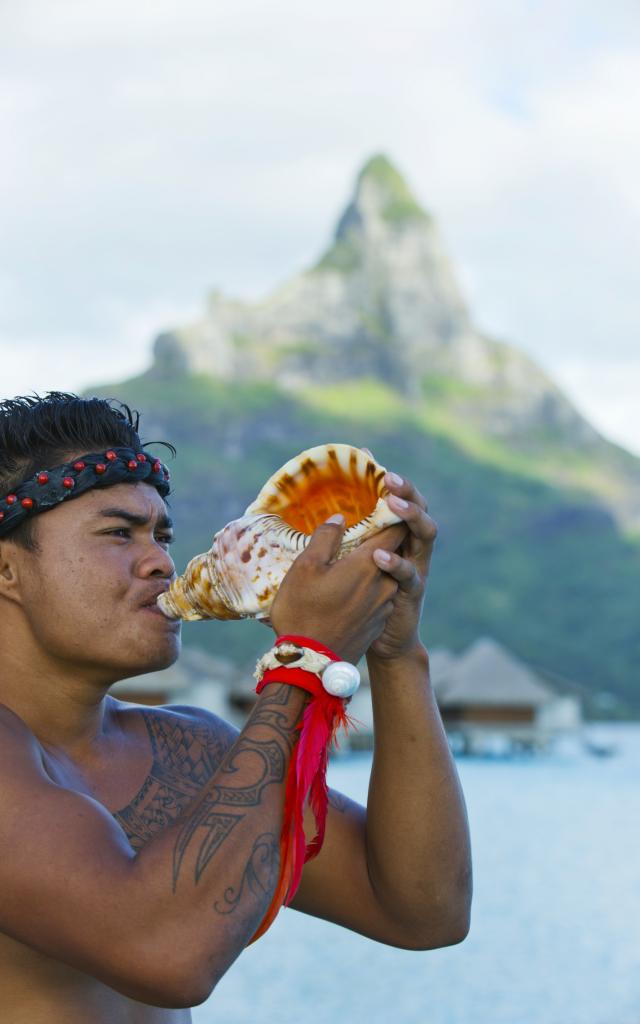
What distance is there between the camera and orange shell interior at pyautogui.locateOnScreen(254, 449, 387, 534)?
1.72 metres

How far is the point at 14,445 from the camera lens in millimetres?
1828

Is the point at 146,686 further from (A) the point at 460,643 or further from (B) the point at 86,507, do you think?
(A) the point at 460,643

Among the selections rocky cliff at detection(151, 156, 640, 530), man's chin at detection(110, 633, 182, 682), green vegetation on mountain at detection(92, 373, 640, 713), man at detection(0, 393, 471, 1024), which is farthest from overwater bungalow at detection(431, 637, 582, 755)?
rocky cliff at detection(151, 156, 640, 530)

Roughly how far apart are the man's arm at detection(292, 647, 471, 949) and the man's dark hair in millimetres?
502

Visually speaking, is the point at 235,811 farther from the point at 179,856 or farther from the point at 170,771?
the point at 170,771

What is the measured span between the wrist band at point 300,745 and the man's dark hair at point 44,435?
1.43ft

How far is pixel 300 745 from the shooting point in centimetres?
155

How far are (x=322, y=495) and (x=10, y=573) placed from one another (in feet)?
1.44

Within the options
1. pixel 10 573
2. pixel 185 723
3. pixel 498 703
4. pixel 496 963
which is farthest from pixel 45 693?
pixel 498 703

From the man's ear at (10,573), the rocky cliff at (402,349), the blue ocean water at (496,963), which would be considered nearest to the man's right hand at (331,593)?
the man's ear at (10,573)

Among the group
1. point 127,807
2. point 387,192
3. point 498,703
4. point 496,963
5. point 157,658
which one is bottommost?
point 498,703

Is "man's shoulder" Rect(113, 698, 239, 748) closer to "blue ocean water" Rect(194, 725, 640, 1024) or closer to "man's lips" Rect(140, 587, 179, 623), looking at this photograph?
"man's lips" Rect(140, 587, 179, 623)

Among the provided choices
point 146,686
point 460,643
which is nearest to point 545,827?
point 146,686

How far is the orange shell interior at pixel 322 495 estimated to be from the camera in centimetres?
172
